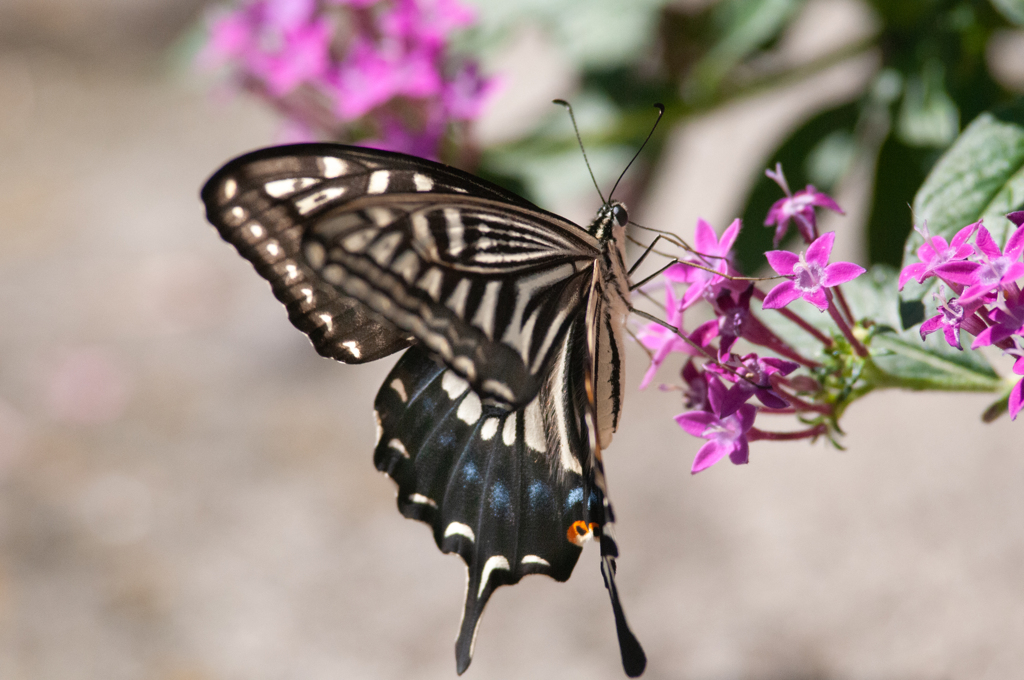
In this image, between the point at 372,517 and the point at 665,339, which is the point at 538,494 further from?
the point at 372,517

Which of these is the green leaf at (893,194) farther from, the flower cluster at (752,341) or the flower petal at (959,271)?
the flower petal at (959,271)

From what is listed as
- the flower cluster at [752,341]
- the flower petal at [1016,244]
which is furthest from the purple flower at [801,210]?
the flower petal at [1016,244]

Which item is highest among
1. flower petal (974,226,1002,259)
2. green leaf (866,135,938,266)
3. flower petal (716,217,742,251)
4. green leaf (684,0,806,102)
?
green leaf (684,0,806,102)

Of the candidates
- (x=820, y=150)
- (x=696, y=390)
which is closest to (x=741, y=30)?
(x=820, y=150)

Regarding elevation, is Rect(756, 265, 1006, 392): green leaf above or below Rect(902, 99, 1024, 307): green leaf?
below

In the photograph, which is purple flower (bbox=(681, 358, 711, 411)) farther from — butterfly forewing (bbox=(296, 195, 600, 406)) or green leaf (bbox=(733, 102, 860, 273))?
green leaf (bbox=(733, 102, 860, 273))

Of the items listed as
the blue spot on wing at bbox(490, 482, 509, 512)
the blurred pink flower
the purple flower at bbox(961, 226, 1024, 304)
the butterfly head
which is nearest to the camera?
the purple flower at bbox(961, 226, 1024, 304)

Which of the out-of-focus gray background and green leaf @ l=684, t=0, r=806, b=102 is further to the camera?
the out-of-focus gray background

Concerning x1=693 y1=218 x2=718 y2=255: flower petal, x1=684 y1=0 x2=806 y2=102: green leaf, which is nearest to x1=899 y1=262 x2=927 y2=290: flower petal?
x1=693 y1=218 x2=718 y2=255: flower petal
